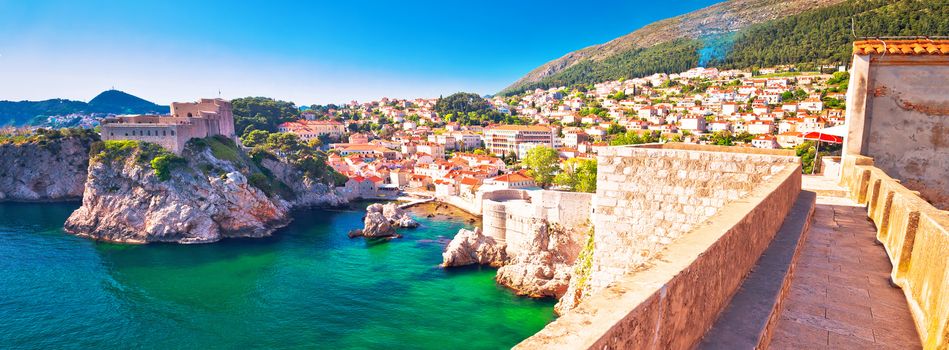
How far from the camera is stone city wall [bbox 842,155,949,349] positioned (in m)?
2.71

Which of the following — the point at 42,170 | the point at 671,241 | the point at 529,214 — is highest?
the point at 671,241

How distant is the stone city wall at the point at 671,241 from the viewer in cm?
211

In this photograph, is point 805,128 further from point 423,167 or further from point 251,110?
point 251,110

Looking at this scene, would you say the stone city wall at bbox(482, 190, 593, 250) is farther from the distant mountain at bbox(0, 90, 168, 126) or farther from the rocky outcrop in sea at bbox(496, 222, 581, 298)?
the distant mountain at bbox(0, 90, 168, 126)

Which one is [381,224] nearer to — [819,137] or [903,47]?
[819,137]

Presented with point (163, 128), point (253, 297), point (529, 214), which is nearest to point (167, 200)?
point (163, 128)

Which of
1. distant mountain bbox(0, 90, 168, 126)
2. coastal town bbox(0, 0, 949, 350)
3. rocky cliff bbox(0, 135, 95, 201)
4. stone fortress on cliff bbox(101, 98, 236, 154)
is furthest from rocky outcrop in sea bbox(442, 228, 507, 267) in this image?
distant mountain bbox(0, 90, 168, 126)

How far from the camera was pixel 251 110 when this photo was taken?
8844 centimetres

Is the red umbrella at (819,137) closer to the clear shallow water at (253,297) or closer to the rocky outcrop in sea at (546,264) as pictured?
the rocky outcrop in sea at (546,264)

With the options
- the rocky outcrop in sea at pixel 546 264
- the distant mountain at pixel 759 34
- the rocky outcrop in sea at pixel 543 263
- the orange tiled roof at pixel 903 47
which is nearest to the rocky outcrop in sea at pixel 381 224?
the rocky outcrop in sea at pixel 543 263

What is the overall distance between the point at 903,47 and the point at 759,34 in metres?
140

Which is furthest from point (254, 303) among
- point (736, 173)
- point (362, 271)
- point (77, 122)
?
point (77, 122)

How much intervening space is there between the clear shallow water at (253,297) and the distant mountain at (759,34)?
79389mm

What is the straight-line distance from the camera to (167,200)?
3556cm
